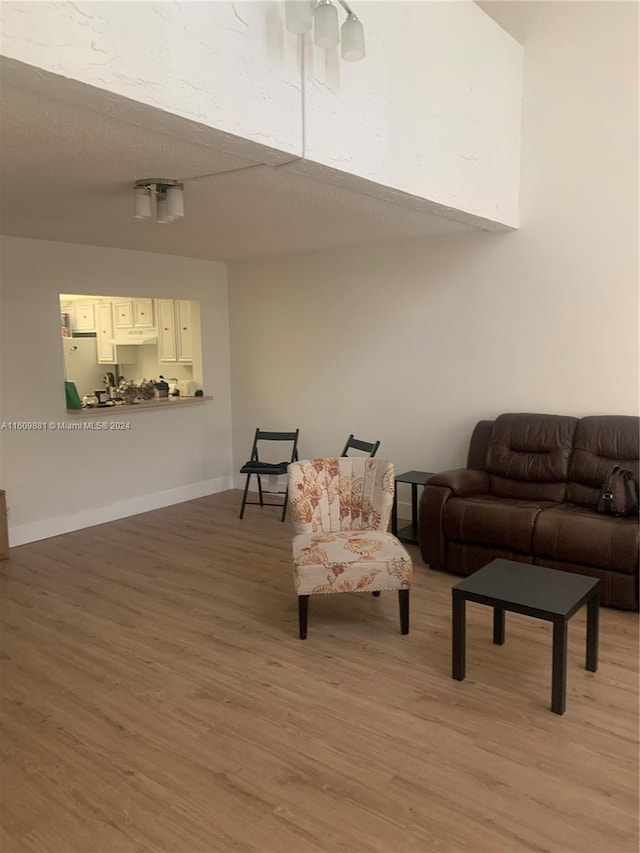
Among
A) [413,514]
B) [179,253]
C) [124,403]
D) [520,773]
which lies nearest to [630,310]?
[413,514]

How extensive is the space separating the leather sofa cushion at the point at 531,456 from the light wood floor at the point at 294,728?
2.81 ft

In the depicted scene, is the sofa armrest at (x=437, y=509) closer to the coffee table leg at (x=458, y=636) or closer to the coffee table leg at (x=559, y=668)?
the coffee table leg at (x=458, y=636)

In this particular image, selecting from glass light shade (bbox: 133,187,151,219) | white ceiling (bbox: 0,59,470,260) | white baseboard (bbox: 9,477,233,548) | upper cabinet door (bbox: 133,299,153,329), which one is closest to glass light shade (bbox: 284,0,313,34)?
white ceiling (bbox: 0,59,470,260)

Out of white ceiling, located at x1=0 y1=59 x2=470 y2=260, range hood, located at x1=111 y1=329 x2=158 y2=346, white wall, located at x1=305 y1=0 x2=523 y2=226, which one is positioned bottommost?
range hood, located at x1=111 y1=329 x2=158 y2=346

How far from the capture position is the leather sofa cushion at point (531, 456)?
13.3ft

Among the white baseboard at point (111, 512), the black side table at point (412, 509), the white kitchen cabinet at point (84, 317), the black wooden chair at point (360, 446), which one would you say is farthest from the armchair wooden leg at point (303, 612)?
the white kitchen cabinet at point (84, 317)

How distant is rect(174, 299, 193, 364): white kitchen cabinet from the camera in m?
6.19

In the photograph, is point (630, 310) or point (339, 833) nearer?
point (339, 833)

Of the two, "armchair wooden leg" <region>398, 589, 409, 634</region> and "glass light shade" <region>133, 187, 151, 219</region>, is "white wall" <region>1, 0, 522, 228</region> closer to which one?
"glass light shade" <region>133, 187, 151, 219</region>

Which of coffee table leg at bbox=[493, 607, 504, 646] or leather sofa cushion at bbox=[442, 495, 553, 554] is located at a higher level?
leather sofa cushion at bbox=[442, 495, 553, 554]

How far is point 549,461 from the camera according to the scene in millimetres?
4078

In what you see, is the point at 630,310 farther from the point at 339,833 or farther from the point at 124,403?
the point at 124,403

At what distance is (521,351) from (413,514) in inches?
57.2

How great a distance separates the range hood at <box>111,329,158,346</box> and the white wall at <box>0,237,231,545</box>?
0.79 metres
